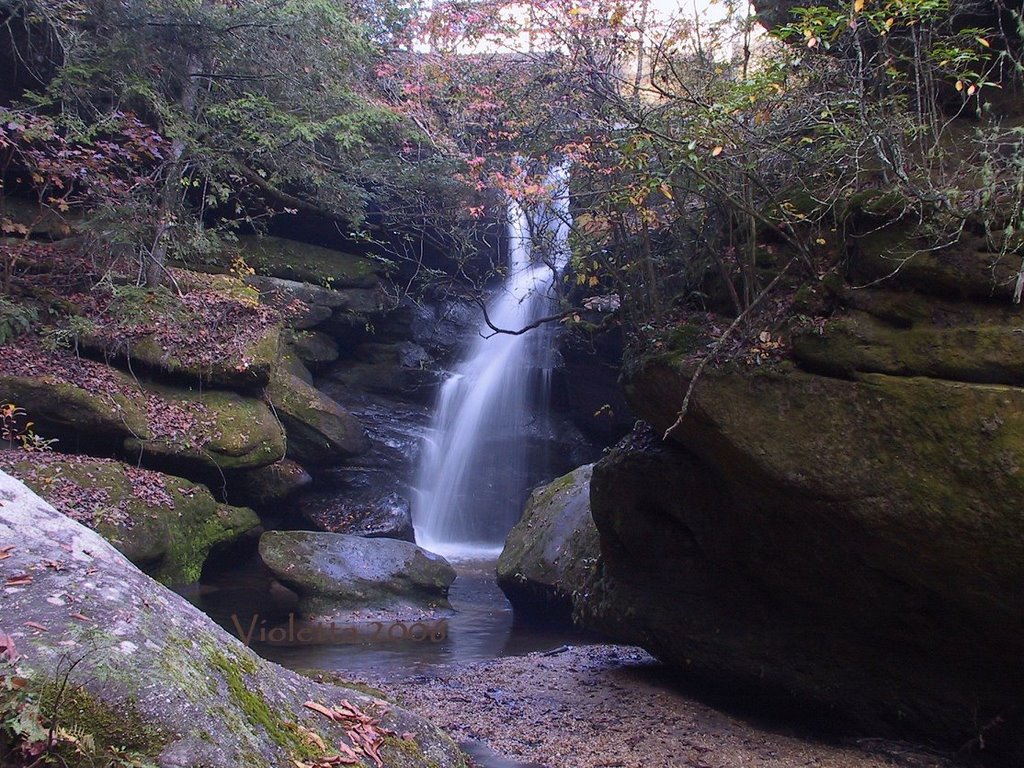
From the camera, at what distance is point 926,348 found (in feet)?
14.6

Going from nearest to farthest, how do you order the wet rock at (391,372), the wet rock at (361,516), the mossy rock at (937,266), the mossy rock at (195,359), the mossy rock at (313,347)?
1. the mossy rock at (937,266)
2. the mossy rock at (195,359)
3. the wet rock at (361,516)
4. the mossy rock at (313,347)
5. the wet rock at (391,372)

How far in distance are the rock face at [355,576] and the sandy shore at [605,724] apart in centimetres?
259

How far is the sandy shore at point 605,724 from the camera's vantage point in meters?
4.88

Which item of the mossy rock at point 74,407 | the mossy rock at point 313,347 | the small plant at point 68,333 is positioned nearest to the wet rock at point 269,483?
the mossy rock at point 74,407

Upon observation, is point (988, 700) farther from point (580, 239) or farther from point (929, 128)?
point (580, 239)

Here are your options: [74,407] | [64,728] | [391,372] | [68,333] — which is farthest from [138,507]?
[64,728]

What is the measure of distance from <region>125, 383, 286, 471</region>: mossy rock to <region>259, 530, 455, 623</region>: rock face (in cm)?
159

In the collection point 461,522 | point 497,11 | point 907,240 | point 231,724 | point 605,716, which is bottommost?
point 461,522

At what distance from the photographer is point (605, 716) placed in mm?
5785

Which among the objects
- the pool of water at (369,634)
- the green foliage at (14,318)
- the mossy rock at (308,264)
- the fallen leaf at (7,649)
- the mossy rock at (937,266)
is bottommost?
the pool of water at (369,634)

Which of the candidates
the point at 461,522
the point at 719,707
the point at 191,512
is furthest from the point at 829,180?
the point at 461,522

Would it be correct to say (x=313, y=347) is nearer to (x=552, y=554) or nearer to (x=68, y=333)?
(x=68, y=333)

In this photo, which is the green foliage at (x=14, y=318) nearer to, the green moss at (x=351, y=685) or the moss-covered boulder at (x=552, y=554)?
the green moss at (x=351, y=685)

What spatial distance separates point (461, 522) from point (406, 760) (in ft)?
40.8
